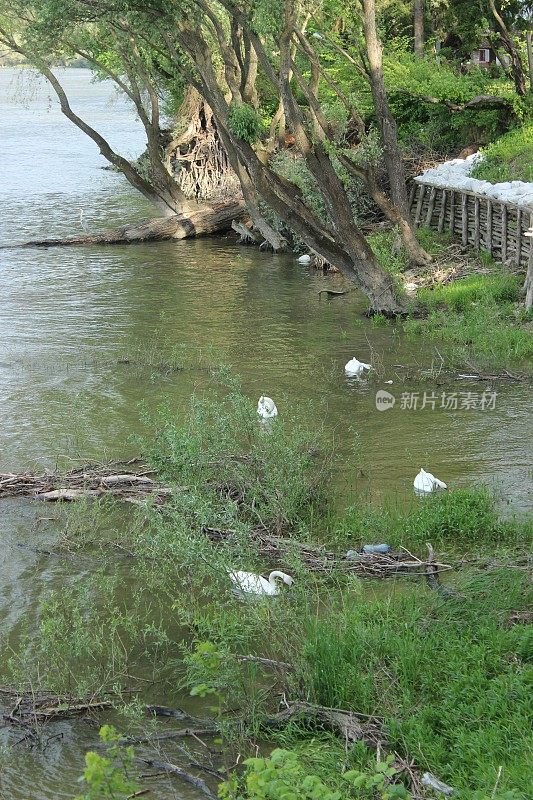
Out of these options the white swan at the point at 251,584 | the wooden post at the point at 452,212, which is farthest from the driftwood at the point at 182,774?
the wooden post at the point at 452,212

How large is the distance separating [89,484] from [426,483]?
3.17 metres

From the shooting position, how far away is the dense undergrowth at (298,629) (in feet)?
17.6

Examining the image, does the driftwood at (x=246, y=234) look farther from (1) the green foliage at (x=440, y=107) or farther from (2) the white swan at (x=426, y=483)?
(2) the white swan at (x=426, y=483)

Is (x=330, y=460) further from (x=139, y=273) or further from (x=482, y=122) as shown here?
(x=482, y=122)

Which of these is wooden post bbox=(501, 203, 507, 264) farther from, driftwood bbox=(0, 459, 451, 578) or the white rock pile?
driftwood bbox=(0, 459, 451, 578)

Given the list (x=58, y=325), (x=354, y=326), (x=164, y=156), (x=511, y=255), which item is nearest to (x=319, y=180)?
(x=354, y=326)

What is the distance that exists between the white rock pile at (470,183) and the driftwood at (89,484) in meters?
9.07

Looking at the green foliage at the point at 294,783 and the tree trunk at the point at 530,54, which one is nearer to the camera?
the green foliage at the point at 294,783

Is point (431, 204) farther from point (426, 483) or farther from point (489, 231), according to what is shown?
point (426, 483)

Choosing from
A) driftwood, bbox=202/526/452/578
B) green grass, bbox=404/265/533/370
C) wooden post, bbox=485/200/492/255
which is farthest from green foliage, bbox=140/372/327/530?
wooden post, bbox=485/200/492/255

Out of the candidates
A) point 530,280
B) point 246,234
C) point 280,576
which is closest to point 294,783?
point 280,576

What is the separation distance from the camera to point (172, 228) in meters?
26.6

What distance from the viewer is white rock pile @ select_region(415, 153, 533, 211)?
1689 centimetres

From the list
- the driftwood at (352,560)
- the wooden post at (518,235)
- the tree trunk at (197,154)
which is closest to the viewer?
the driftwood at (352,560)
